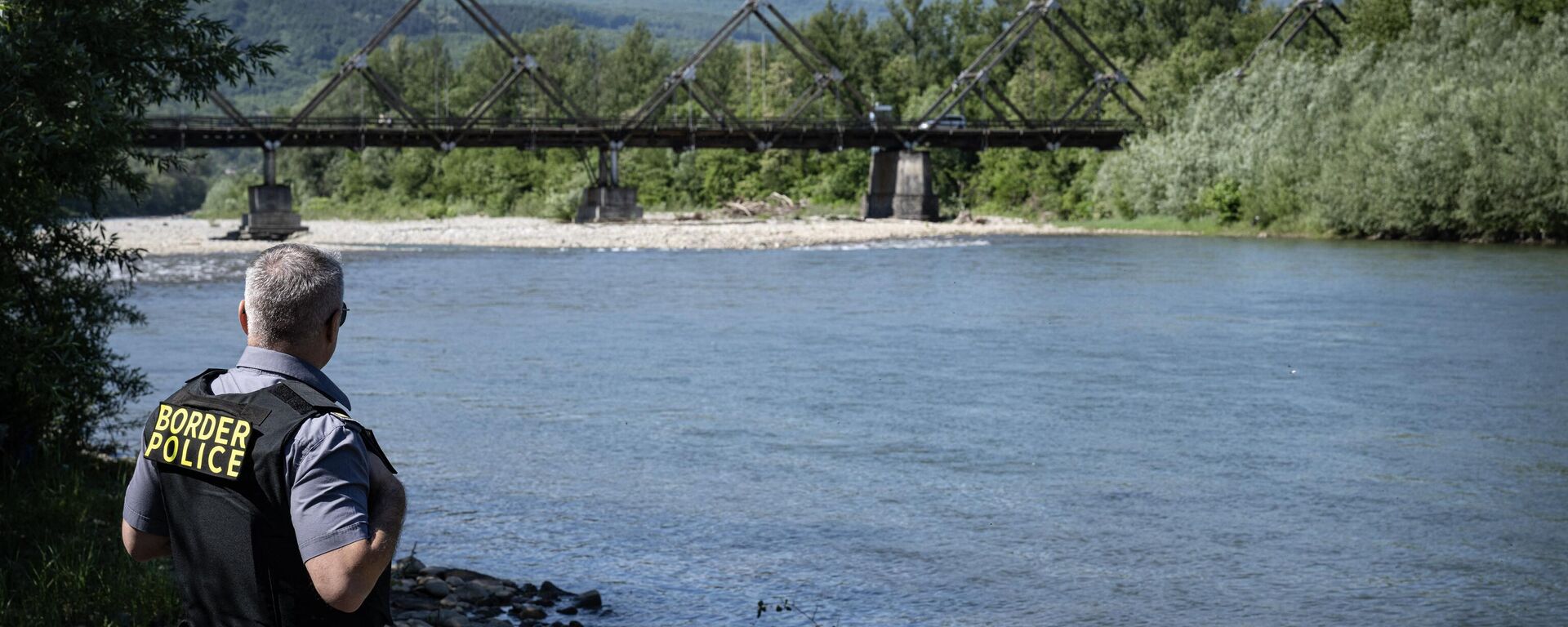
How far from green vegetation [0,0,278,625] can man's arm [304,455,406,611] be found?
4.87 metres

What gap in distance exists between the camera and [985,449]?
14.9 meters

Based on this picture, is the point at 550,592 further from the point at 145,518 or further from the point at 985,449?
the point at 985,449

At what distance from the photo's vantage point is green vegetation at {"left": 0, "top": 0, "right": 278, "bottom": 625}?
29.7 feet

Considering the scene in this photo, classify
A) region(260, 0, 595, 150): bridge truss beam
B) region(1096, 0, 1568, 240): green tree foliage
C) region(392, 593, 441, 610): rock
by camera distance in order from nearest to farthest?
region(392, 593, 441, 610): rock
region(1096, 0, 1568, 240): green tree foliage
region(260, 0, 595, 150): bridge truss beam

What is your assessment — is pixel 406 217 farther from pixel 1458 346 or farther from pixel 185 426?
pixel 185 426

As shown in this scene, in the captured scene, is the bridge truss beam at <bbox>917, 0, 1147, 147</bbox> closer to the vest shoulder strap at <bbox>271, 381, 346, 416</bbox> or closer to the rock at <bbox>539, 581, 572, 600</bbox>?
the rock at <bbox>539, 581, 572, 600</bbox>

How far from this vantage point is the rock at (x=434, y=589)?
358 inches

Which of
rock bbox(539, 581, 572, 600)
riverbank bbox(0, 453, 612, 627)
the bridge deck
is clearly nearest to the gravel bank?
the bridge deck

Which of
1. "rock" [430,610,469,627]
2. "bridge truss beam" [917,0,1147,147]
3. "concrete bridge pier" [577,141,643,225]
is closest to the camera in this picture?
"rock" [430,610,469,627]

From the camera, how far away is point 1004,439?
607 inches

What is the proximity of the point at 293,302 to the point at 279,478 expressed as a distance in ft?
1.32

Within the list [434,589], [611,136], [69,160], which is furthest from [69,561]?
[611,136]

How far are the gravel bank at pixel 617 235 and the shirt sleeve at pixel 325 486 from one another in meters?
52.6

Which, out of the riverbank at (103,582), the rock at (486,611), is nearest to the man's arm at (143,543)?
the riverbank at (103,582)
